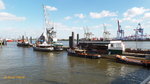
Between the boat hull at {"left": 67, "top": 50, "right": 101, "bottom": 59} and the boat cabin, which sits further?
the boat cabin

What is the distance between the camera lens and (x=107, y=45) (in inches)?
1670

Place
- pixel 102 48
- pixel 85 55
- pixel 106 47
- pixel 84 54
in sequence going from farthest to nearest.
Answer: pixel 102 48 → pixel 106 47 → pixel 84 54 → pixel 85 55

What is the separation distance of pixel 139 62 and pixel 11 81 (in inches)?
1064

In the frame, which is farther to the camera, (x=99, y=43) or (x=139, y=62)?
(x=99, y=43)

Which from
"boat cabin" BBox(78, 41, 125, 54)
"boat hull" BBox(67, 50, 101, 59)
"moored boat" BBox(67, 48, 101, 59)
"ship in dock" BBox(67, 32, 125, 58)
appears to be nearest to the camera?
"boat hull" BBox(67, 50, 101, 59)

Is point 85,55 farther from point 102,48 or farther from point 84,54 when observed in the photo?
point 102,48

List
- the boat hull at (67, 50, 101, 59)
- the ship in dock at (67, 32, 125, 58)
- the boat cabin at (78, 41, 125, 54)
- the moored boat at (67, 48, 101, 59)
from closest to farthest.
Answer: the boat hull at (67, 50, 101, 59) → the moored boat at (67, 48, 101, 59) → the ship in dock at (67, 32, 125, 58) → the boat cabin at (78, 41, 125, 54)

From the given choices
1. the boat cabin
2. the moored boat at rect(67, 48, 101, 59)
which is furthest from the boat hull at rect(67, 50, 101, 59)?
the boat cabin

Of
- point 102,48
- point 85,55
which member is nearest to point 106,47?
point 102,48

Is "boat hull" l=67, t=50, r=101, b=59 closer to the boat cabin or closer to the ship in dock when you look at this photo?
the ship in dock

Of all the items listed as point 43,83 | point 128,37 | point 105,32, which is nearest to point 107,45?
point 43,83

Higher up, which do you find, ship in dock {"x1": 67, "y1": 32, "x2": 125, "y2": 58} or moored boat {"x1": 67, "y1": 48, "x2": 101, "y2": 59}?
ship in dock {"x1": 67, "y1": 32, "x2": 125, "y2": 58}

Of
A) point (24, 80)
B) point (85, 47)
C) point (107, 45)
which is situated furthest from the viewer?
point (85, 47)

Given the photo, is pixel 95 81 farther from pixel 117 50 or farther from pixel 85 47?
pixel 85 47
